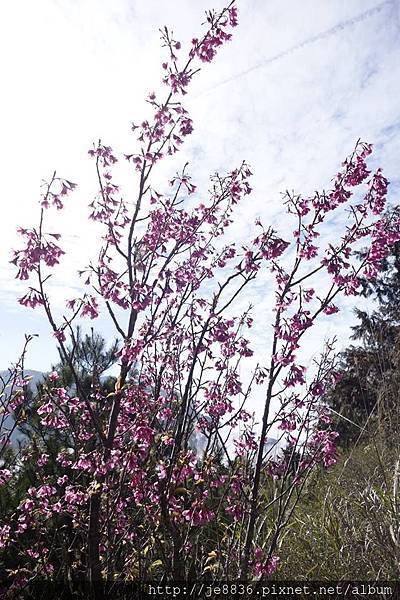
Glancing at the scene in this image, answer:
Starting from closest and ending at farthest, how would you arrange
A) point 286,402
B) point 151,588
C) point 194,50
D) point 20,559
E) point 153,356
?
1. point 151,588
2. point 286,402
3. point 194,50
4. point 153,356
5. point 20,559

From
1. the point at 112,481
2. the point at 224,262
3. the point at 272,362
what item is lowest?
the point at 112,481

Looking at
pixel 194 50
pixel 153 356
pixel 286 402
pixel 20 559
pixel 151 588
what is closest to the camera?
pixel 151 588

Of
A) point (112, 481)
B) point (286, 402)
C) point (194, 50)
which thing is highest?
point (194, 50)

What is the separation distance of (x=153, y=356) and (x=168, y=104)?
2.34 meters

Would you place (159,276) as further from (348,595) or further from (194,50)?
(348,595)

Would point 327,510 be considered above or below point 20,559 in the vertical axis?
above

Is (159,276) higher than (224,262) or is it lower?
lower

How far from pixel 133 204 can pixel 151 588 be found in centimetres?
309

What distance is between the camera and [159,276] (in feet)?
12.2

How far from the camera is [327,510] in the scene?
4852mm

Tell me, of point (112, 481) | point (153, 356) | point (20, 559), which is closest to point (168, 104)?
point (153, 356)

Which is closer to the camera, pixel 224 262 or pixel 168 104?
pixel 168 104

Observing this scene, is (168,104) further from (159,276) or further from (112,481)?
(112,481)

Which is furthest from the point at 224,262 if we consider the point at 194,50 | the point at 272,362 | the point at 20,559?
the point at 20,559
